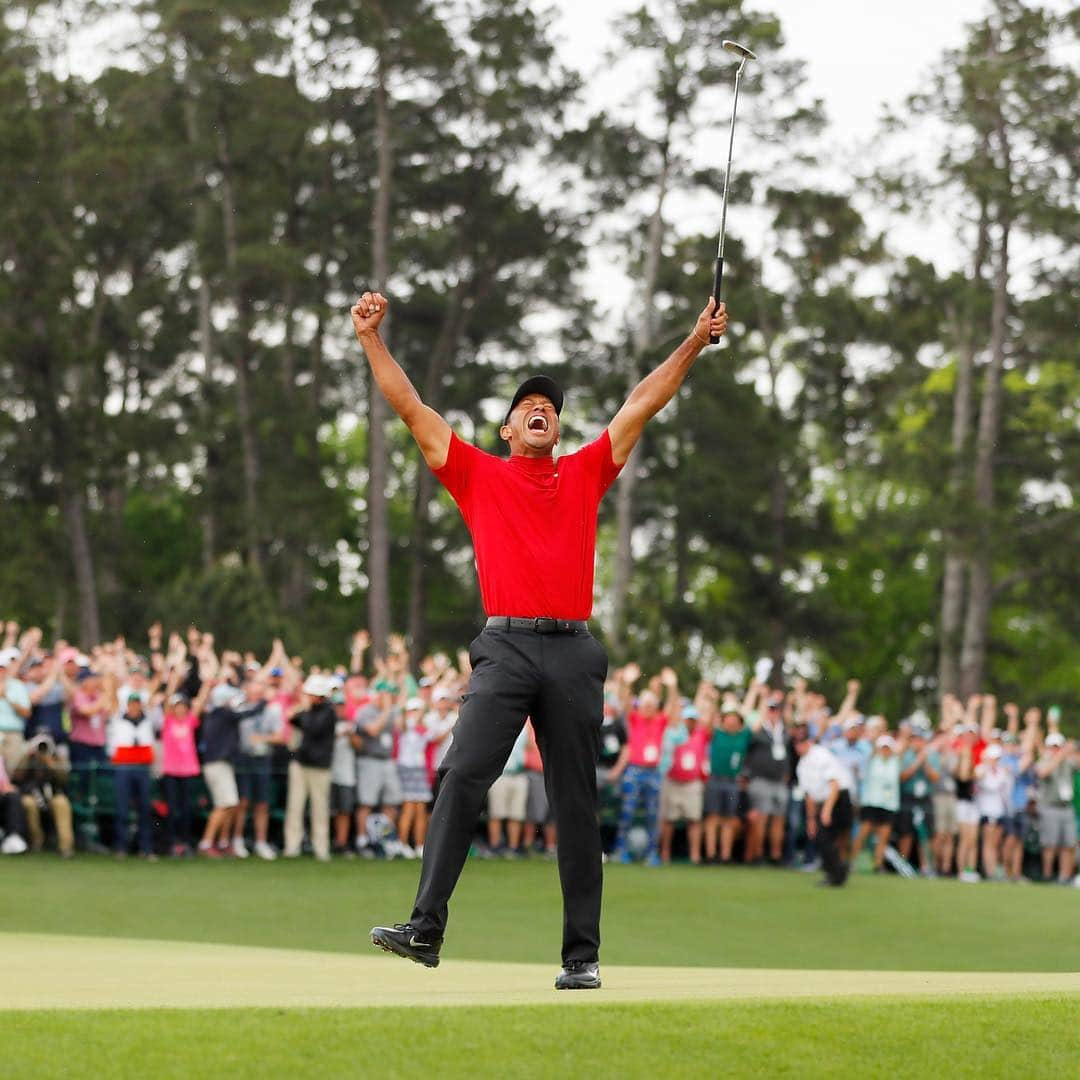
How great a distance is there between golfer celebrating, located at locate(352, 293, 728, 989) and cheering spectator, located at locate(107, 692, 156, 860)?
1382 cm

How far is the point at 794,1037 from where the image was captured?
6.14 meters

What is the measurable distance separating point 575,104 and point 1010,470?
43.9ft

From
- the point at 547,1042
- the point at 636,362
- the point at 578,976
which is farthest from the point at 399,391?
the point at 636,362

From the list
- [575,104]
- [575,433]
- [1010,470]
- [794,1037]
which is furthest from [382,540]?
[794,1037]

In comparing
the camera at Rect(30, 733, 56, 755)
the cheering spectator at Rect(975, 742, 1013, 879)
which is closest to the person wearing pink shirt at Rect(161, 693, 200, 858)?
the camera at Rect(30, 733, 56, 755)

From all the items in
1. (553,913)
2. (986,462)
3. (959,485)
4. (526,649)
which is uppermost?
(986,462)

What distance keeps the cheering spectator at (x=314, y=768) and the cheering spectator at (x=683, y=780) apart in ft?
14.7

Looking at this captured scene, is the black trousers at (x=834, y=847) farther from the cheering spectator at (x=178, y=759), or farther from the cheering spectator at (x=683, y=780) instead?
the cheering spectator at (x=178, y=759)

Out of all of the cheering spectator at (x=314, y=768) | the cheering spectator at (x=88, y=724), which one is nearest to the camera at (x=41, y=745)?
the cheering spectator at (x=88, y=724)

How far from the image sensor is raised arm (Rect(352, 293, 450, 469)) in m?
7.69

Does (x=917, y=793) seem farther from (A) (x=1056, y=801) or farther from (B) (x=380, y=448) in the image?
(B) (x=380, y=448)

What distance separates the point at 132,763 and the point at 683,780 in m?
7.11

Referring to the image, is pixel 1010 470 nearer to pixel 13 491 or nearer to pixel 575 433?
pixel 575 433

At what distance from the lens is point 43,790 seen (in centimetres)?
2122
